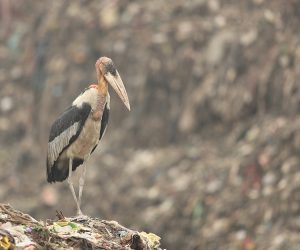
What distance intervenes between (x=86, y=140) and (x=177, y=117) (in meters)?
6.76

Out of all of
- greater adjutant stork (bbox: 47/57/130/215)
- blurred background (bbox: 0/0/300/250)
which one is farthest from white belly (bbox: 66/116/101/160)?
blurred background (bbox: 0/0/300/250)

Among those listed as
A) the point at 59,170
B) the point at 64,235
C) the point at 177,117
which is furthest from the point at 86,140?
the point at 177,117

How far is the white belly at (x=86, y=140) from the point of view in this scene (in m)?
11.7

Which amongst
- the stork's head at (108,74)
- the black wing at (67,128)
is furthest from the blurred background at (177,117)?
the stork's head at (108,74)

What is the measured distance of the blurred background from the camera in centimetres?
1644

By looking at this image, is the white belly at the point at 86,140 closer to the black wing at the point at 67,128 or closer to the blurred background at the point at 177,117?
the black wing at the point at 67,128

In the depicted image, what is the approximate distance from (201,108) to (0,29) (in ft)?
18.6

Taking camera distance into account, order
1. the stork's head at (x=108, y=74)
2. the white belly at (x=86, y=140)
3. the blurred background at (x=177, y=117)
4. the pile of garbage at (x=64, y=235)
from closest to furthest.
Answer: the pile of garbage at (x=64, y=235) < the stork's head at (x=108, y=74) < the white belly at (x=86, y=140) < the blurred background at (x=177, y=117)

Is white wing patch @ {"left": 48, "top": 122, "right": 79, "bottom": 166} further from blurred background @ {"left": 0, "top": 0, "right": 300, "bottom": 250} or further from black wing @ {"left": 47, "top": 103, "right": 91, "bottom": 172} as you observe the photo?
blurred background @ {"left": 0, "top": 0, "right": 300, "bottom": 250}

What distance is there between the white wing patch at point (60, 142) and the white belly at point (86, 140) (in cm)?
7

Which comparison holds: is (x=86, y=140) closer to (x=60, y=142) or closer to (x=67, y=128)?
(x=67, y=128)

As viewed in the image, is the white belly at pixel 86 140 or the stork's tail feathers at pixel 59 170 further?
the stork's tail feathers at pixel 59 170

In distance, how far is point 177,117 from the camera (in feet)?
60.3

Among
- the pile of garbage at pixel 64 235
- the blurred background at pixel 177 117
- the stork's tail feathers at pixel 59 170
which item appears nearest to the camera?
the pile of garbage at pixel 64 235
